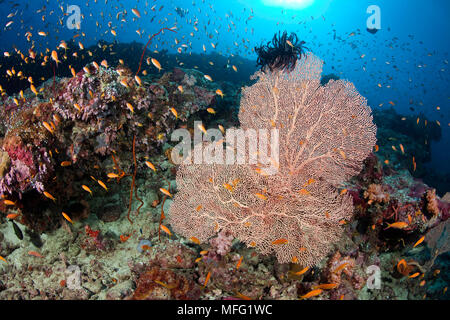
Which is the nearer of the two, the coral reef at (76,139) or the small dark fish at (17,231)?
the coral reef at (76,139)

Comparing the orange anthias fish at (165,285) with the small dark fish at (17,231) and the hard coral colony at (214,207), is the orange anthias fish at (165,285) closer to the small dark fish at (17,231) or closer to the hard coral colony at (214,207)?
the hard coral colony at (214,207)

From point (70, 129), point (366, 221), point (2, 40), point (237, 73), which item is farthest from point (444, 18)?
point (2, 40)

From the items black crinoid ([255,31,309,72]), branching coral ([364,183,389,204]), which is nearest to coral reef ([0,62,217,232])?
branching coral ([364,183,389,204])

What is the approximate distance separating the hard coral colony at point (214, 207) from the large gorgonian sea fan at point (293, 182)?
0.9 inches

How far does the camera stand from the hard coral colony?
3719 mm

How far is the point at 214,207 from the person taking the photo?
3.94 metres

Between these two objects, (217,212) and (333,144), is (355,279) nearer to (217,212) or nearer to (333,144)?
→ (333,144)

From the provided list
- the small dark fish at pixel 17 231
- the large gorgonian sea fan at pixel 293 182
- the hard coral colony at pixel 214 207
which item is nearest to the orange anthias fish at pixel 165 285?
Answer: the hard coral colony at pixel 214 207

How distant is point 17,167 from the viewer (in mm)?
3805

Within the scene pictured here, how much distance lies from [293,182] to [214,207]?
148cm

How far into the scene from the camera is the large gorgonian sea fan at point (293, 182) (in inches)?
A: 144

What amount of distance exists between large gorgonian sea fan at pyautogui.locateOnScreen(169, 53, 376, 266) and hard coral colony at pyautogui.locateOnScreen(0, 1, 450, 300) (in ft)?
0.08

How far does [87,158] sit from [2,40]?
13300 cm
